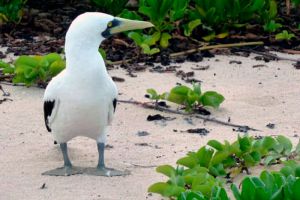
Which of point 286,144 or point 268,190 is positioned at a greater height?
point 268,190

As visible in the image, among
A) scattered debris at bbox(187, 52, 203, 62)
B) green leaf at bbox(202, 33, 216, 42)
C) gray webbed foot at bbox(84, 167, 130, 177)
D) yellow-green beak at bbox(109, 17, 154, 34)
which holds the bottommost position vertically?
scattered debris at bbox(187, 52, 203, 62)

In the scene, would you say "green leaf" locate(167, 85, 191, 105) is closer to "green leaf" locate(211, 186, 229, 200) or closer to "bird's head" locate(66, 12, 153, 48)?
"bird's head" locate(66, 12, 153, 48)

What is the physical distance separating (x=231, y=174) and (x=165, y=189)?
1.98ft

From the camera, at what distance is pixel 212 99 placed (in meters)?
6.49

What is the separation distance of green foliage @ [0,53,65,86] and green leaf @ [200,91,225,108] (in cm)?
125

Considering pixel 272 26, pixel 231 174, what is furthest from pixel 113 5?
pixel 231 174

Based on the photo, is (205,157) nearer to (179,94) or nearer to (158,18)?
(179,94)

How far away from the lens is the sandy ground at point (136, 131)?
519cm

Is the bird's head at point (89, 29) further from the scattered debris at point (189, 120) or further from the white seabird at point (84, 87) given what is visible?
the scattered debris at point (189, 120)

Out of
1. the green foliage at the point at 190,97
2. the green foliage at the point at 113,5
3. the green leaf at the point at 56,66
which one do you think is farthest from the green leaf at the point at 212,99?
the green foliage at the point at 113,5

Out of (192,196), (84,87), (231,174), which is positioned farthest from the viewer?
(231,174)

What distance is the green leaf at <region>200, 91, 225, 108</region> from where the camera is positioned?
649cm

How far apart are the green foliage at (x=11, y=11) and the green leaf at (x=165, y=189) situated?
4.40 m

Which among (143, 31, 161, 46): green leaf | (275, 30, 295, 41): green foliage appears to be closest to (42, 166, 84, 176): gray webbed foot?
(143, 31, 161, 46): green leaf
